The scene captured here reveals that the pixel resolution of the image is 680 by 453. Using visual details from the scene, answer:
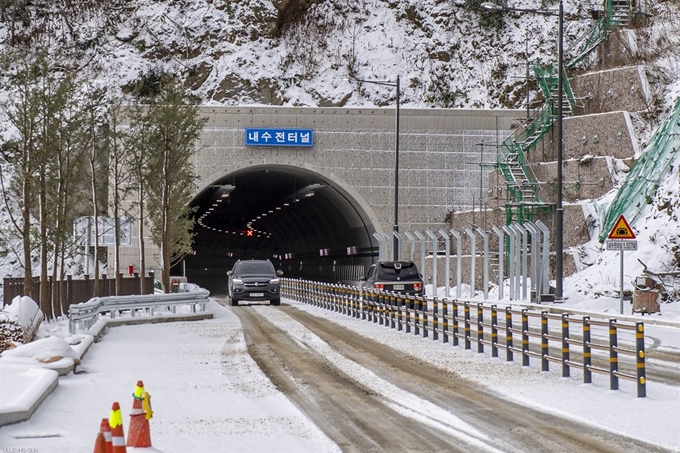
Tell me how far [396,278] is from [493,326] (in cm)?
1652

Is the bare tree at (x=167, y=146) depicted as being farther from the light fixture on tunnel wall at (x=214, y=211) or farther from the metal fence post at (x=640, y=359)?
the metal fence post at (x=640, y=359)

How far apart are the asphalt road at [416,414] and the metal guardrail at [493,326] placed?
1.70 meters

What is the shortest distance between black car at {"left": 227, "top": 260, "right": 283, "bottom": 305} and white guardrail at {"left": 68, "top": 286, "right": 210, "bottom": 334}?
7148 mm

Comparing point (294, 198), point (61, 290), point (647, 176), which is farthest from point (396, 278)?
point (294, 198)

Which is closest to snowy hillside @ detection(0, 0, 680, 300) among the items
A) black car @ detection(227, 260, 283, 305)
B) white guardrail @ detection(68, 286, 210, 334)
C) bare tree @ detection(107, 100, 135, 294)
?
bare tree @ detection(107, 100, 135, 294)

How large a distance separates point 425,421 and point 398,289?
23.8 m

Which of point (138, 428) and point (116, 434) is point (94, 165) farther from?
point (116, 434)

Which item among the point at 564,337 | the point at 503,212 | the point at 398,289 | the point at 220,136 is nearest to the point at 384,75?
the point at 220,136

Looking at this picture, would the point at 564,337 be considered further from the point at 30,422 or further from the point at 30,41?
the point at 30,41

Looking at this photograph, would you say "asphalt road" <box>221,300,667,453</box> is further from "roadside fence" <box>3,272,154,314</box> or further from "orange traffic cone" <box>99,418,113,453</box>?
"roadside fence" <box>3,272,154,314</box>

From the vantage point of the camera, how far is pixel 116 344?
73.7 feet

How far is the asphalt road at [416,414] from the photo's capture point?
10.0 m

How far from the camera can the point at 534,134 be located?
57562 millimetres

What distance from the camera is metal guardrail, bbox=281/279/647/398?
14.4m
